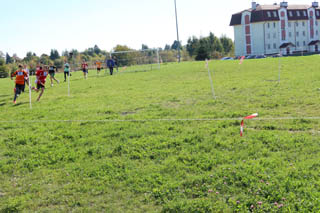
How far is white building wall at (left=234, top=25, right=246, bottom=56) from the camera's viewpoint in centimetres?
9019

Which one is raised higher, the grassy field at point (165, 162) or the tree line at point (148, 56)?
the tree line at point (148, 56)

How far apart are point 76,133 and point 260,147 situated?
4609mm

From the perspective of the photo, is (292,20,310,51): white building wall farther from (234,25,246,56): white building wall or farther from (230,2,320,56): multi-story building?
(234,25,246,56): white building wall

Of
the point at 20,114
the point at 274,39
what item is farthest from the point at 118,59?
the point at 274,39

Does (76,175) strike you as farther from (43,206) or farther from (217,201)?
(217,201)

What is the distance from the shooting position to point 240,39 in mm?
91250

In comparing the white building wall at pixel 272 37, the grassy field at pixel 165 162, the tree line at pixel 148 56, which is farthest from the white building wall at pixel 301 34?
the grassy field at pixel 165 162

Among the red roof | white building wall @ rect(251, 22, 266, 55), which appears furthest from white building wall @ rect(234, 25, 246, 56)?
white building wall @ rect(251, 22, 266, 55)

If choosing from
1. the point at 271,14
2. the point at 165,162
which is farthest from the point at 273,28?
the point at 165,162

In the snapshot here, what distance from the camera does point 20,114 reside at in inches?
478

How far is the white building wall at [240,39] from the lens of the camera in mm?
90188

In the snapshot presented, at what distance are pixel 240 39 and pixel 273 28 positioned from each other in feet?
29.2

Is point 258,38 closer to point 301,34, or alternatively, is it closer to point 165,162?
point 301,34

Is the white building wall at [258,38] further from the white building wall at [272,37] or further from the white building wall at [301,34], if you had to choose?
the white building wall at [301,34]
